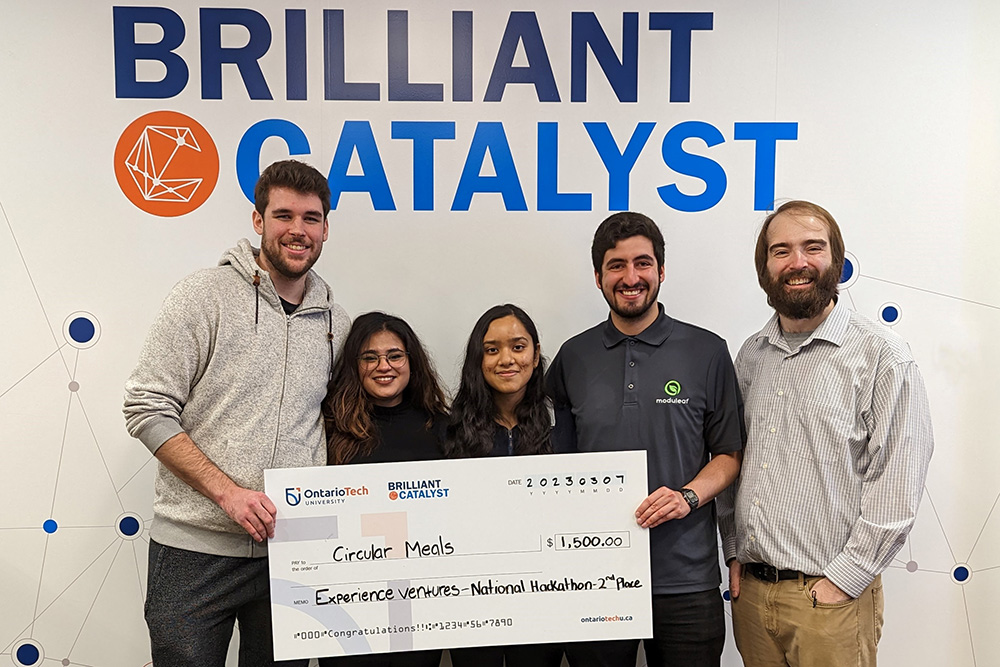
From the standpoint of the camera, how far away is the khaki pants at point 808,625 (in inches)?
73.9

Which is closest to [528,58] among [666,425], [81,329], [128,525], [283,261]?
[283,261]

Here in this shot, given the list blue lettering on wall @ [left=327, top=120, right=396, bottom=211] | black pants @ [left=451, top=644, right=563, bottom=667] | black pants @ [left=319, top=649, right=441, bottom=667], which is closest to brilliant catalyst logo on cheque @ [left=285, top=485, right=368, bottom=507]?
black pants @ [left=319, top=649, right=441, bottom=667]

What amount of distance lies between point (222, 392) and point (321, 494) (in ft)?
1.28

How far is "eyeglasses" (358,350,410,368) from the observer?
2064 mm

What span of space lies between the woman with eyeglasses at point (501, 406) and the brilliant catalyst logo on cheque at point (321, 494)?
0.29 meters

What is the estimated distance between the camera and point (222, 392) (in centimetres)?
193

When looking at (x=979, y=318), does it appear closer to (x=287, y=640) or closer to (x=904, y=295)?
(x=904, y=295)

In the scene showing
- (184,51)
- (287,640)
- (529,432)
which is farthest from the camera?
(184,51)

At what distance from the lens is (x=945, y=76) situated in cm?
251

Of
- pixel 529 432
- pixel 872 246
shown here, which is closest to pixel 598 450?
pixel 529 432

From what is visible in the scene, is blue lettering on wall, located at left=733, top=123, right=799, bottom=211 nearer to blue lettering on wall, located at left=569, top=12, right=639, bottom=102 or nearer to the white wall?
the white wall

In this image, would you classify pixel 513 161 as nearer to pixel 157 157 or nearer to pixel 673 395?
pixel 673 395

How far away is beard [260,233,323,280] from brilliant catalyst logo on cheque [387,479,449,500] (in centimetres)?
64

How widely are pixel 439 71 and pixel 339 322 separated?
3.17ft
